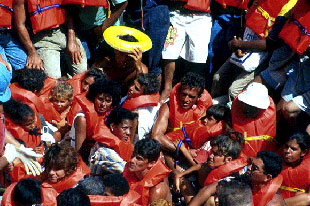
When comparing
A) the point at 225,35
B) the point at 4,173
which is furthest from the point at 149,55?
the point at 4,173

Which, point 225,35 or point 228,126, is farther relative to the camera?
point 225,35

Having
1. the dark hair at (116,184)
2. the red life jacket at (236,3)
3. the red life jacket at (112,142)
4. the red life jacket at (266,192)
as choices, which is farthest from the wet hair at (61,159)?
the red life jacket at (236,3)

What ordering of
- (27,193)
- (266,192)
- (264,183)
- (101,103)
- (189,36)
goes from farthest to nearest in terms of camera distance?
1. (189,36)
2. (101,103)
3. (264,183)
4. (266,192)
5. (27,193)

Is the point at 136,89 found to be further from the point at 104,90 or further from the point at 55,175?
the point at 55,175

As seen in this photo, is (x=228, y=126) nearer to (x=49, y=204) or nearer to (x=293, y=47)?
(x=293, y=47)

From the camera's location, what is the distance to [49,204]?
6.12 meters

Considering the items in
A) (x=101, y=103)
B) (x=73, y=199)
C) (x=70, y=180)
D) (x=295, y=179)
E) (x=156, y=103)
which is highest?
(x=73, y=199)

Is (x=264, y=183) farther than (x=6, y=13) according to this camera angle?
No

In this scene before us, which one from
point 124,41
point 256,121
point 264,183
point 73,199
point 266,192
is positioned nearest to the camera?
point 73,199

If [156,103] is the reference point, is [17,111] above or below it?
above

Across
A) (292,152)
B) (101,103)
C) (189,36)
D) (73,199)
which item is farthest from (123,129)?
(189,36)

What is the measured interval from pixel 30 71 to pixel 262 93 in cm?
284

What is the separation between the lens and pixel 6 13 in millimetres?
7836

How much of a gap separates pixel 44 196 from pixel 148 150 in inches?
46.5
